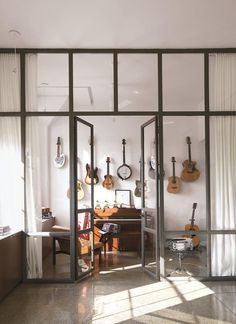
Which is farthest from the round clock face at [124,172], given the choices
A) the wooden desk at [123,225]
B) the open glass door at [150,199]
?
the open glass door at [150,199]

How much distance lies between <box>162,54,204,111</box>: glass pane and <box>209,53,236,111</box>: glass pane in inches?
6.2

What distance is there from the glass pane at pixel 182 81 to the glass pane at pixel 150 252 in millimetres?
2004

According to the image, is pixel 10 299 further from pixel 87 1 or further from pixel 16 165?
pixel 87 1

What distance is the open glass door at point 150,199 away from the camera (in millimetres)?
5551

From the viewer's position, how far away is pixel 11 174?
542cm

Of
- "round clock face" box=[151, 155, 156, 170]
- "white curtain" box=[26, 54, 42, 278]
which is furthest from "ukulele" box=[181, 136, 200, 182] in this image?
"white curtain" box=[26, 54, 42, 278]

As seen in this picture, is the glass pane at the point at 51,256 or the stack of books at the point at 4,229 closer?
the stack of books at the point at 4,229

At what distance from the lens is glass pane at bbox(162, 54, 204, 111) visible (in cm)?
559

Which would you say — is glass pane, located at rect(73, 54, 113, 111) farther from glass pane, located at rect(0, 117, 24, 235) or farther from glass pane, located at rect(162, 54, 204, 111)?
glass pane, located at rect(0, 117, 24, 235)

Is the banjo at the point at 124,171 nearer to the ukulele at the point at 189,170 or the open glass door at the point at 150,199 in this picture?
the ukulele at the point at 189,170

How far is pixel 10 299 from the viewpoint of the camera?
461 centimetres

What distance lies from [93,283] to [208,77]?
3.39 meters

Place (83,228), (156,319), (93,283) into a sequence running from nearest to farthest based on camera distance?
(156,319) < (93,283) < (83,228)

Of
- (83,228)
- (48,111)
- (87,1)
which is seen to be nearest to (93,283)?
(83,228)
